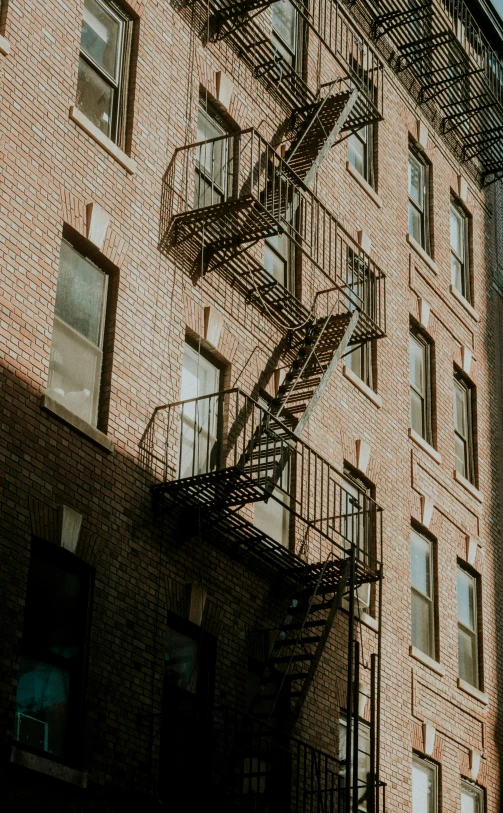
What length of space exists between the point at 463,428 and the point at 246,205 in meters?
10.6

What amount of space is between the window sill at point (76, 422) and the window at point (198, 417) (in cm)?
192

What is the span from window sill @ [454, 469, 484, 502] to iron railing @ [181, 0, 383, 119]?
6755 millimetres

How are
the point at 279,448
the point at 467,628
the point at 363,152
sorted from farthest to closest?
the point at 363,152 → the point at 467,628 → the point at 279,448

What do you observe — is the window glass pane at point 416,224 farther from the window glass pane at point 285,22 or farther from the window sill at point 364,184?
the window glass pane at point 285,22

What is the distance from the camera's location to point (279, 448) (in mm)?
18016

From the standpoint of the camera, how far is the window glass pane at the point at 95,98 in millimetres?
18030

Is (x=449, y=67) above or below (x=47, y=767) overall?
above

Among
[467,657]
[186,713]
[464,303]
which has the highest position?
[464,303]

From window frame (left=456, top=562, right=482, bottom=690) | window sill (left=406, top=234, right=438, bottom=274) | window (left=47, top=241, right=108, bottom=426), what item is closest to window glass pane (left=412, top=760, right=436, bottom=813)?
window frame (left=456, top=562, right=482, bottom=690)

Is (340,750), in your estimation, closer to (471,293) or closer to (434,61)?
(471,293)

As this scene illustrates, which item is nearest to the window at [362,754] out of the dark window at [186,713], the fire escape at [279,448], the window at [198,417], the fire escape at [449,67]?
the fire escape at [279,448]

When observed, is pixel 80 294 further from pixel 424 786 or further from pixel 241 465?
pixel 424 786

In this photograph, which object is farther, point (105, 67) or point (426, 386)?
point (426, 386)

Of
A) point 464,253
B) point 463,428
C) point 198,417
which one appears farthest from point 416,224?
point 198,417
